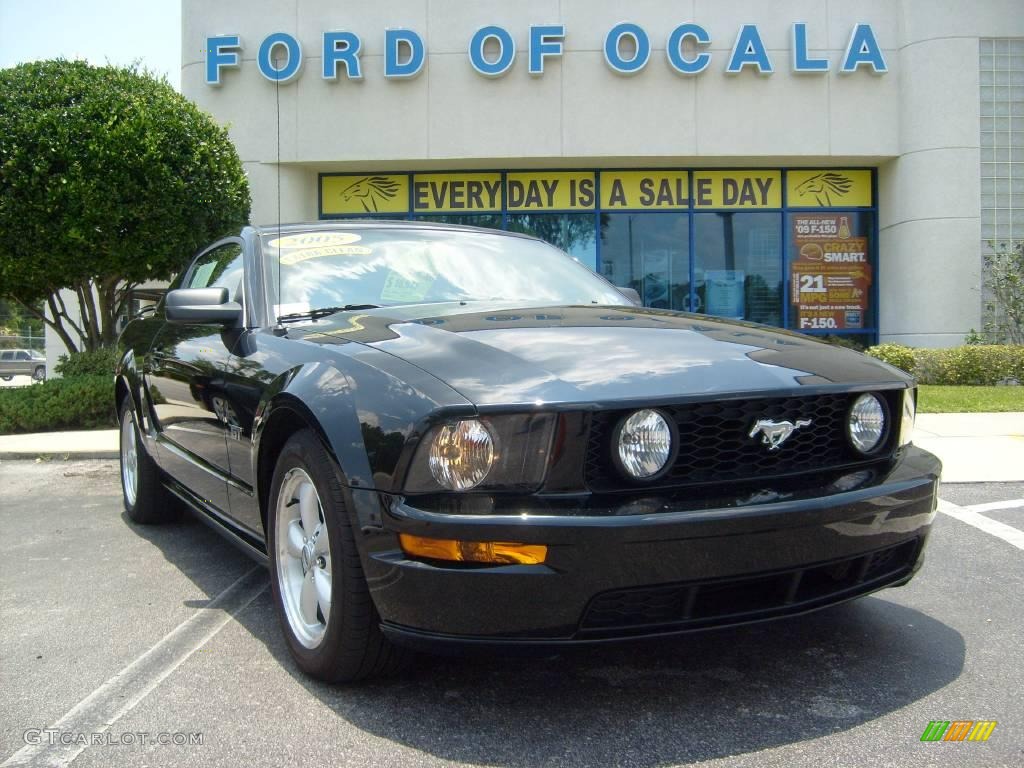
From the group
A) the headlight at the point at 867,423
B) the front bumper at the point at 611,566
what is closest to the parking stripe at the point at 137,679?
the front bumper at the point at 611,566

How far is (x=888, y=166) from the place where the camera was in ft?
48.5

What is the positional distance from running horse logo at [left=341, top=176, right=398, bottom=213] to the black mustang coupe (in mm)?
12568

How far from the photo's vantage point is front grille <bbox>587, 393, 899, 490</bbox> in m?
2.27

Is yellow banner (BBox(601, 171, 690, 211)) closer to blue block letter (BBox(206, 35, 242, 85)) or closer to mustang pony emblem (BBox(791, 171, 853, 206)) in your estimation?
mustang pony emblem (BBox(791, 171, 853, 206))

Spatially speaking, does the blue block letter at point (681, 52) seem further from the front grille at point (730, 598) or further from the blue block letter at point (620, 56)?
the front grille at point (730, 598)

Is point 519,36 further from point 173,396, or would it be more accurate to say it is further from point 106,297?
point 173,396

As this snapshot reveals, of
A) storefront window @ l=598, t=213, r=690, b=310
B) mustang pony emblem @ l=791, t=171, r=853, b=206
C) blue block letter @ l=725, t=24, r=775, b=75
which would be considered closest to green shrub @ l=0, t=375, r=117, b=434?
storefront window @ l=598, t=213, r=690, b=310

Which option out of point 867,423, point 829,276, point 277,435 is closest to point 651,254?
point 829,276

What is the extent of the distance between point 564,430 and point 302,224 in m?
2.28

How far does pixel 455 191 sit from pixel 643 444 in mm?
13576

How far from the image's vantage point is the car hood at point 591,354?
7.50 feet

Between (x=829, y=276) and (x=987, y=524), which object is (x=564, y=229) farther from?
(x=987, y=524)

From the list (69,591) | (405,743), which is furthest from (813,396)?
(69,591)

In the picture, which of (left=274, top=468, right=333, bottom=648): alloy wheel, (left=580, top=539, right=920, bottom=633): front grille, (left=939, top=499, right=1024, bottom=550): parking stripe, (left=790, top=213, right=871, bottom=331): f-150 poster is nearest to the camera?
(left=580, top=539, right=920, bottom=633): front grille
